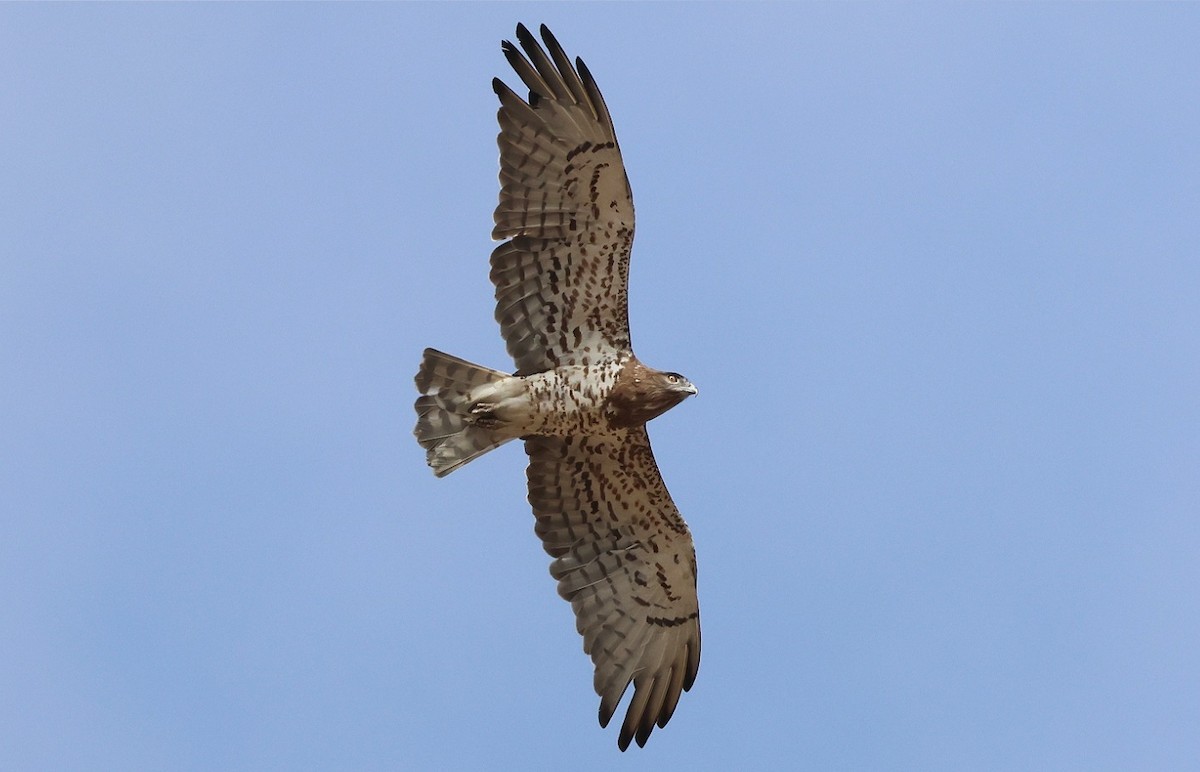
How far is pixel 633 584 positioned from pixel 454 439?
1.88 meters

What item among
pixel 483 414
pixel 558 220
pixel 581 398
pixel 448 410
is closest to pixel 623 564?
pixel 581 398

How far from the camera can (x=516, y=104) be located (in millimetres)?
12984

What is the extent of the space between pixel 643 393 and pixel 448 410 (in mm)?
1478

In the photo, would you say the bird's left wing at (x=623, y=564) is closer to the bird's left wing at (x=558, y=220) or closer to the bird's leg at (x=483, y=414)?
the bird's leg at (x=483, y=414)

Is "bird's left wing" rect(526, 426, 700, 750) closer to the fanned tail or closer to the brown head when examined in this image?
the brown head

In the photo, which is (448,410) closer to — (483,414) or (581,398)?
(483,414)

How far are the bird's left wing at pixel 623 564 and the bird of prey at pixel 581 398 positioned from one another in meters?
0.01

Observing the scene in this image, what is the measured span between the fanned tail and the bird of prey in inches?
0.4

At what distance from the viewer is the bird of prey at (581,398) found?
12977 mm

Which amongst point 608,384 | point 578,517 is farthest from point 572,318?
point 578,517

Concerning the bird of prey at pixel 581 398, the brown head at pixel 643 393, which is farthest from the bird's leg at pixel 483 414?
the brown head at pixel 643 393

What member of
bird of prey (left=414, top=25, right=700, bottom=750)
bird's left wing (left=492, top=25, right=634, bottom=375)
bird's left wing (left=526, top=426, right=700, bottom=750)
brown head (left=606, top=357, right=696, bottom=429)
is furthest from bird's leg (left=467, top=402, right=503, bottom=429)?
brown head (left=606, top=357, right=696, bottom=429)

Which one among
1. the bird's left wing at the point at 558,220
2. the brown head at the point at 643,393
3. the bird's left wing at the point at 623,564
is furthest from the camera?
the bird's left wing at the point at 623,564

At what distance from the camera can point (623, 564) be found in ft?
45.6
